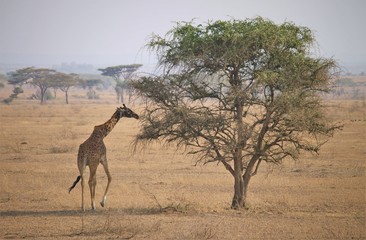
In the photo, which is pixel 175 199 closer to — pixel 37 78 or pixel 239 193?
pixel 239 193

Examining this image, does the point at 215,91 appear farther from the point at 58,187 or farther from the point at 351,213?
the point at 58,187

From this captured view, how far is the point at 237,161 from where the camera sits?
1427cm

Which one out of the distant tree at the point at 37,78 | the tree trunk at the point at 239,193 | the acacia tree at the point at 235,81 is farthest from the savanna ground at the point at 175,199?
the distant tree at the point at 37,78

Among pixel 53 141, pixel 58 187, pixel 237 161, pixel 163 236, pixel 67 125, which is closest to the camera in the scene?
pixel 163 236

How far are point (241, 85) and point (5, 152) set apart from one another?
16.0m

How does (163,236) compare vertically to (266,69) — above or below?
below

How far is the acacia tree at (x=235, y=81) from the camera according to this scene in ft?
43.5

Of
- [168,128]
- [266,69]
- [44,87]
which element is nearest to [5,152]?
[168,128]

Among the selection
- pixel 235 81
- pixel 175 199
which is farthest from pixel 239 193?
pixel 235 81

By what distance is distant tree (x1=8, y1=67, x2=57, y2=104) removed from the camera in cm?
8031

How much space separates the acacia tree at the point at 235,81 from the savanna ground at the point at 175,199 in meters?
1.07

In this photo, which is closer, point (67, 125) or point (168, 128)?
point (168, 128)

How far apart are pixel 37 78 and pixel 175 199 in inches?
2771

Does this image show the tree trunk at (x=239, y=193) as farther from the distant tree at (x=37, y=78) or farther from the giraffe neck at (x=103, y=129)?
the distant tree at (x=37, y=78)
